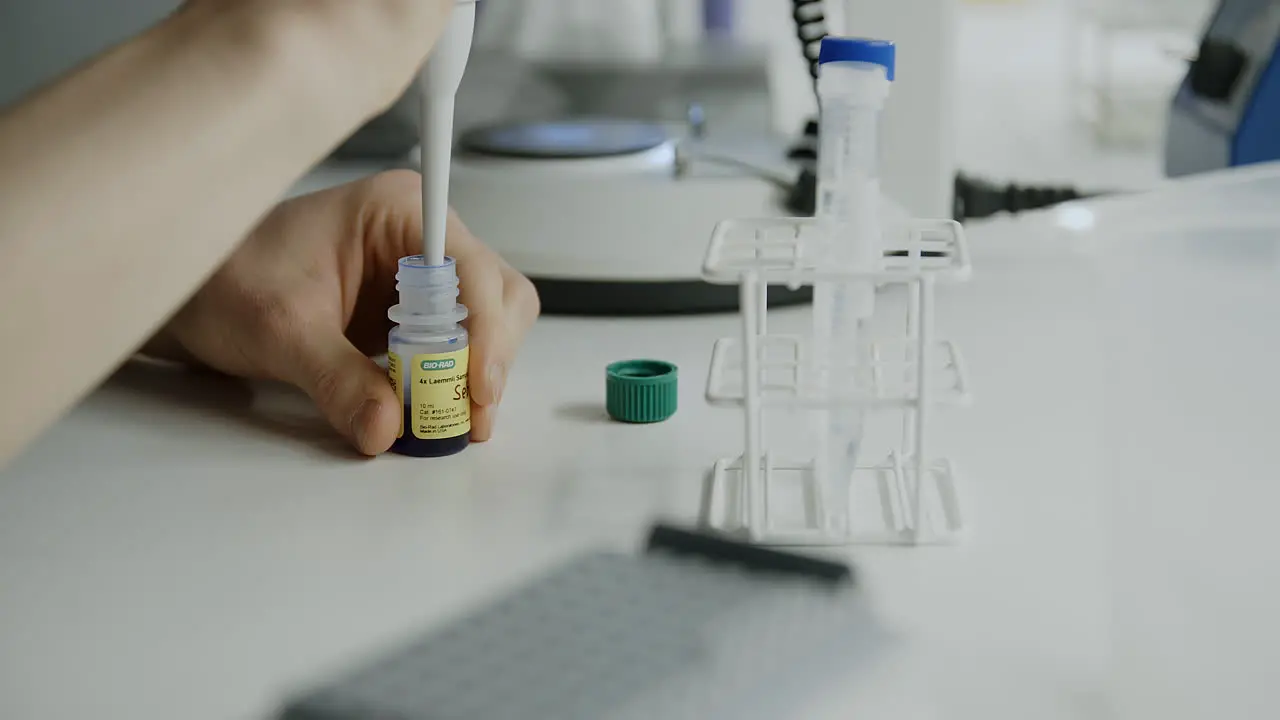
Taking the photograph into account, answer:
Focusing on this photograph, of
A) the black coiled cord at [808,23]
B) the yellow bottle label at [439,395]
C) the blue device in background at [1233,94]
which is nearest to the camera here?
the yellow bottle label at [439,395]

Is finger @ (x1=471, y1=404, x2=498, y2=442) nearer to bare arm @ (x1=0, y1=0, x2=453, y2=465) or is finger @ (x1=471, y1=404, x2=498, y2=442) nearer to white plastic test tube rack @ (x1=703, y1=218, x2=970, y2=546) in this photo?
white plastic test tube rack @ (x1=703, y1=218, x2=970, y2=546)

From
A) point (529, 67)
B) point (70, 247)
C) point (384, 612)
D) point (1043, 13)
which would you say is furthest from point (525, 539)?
point (1043, 13)

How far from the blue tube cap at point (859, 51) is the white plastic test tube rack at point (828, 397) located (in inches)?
3.1

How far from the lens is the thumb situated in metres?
0.62

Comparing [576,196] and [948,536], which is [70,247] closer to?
[948,536]

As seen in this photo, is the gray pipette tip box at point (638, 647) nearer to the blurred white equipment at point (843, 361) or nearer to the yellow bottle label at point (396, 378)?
the blurred white equipment at point (843, 361)

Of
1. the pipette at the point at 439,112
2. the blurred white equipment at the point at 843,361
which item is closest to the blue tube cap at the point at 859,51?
the blurred white equipment at the point at 843,361

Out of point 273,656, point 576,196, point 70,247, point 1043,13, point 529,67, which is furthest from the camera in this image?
point 1043,13

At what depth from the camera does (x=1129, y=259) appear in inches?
36.9

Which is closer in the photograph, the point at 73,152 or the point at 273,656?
the point at 73,152

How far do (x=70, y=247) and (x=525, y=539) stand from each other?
0.25m

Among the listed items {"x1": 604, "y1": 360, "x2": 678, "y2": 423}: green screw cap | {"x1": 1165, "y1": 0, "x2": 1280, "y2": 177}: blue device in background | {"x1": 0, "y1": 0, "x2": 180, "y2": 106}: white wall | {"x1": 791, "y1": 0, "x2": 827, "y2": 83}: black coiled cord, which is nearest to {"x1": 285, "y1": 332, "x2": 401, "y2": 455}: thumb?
{"x1": 604, "y1": 360, "x2": 678, "y2": 423}: green screw cap

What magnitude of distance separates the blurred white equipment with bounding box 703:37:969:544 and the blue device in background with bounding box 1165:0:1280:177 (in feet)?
1.99

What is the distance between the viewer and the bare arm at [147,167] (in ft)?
1.11
